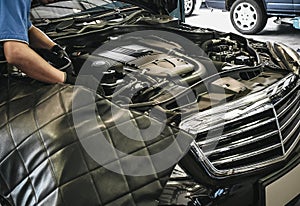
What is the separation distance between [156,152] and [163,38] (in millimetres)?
1066

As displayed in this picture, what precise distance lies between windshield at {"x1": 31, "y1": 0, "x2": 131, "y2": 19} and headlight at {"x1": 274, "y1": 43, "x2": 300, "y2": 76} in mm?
1017

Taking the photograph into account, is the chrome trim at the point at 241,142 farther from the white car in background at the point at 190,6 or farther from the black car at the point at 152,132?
the white car in background at the point at 190,6

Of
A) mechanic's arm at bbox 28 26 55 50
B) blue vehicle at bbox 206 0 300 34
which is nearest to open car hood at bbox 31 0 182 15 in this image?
mechanic's arm at bbox 28 26 55 50

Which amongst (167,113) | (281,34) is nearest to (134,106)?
(167,113)

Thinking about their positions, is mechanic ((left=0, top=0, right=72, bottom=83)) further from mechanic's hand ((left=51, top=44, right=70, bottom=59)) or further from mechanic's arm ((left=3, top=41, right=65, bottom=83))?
mechanic's hand ((left=51, top=44, right=70, bottom=59))

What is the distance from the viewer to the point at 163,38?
2.47 metres

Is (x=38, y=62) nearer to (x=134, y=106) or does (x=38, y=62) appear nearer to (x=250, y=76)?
(x=134, y=106)

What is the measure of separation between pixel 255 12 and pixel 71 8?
13.5 ft

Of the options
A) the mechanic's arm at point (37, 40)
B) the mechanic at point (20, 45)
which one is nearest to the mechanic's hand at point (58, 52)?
the mechanic's arm at point (37, 40)

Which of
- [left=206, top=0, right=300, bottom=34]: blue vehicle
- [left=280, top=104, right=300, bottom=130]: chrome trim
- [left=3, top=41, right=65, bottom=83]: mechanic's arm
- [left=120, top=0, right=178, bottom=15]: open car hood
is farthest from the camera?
[left=206, top=0, right=300, bottom=34]: blue vehicle

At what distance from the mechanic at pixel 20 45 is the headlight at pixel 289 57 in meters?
1.18

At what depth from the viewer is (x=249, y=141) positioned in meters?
1.73

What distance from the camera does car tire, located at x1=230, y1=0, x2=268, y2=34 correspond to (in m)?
6.30

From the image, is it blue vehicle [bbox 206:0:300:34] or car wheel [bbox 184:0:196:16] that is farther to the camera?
car wheel [bbox 184:0:196:16]
